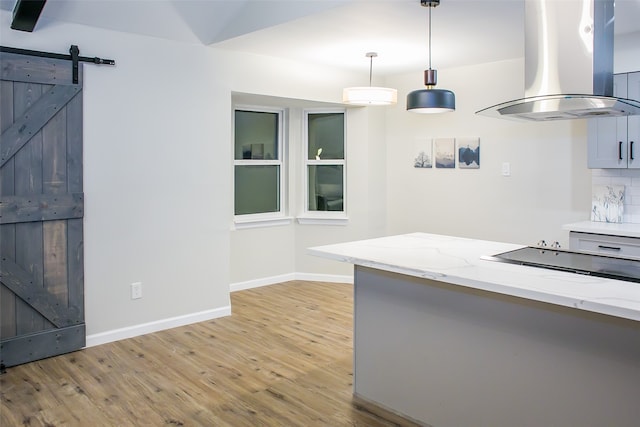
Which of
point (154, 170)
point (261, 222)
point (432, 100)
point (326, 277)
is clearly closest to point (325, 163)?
point (261, 222)

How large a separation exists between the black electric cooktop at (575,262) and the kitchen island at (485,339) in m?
0.09

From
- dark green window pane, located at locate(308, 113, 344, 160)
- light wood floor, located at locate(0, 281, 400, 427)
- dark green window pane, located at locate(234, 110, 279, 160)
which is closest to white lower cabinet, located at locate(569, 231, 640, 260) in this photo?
light wood floor, located at locate(0, 281, 400, 427)

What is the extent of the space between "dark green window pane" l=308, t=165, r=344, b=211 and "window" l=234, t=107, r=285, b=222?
36cm

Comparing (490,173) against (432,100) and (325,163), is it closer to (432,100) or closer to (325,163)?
(325,163)

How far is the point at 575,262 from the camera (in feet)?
8.03

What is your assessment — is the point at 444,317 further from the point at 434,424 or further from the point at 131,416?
the point at 131,416

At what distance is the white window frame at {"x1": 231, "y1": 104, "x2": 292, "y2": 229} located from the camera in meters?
5.58

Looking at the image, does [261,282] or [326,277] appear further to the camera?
[326,277]

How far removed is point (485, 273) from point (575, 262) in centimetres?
54

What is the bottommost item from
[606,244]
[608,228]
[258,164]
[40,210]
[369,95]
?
[606,244]

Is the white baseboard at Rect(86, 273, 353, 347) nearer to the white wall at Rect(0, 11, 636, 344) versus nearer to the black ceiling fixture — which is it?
the white wall at Rect(0, 11, 636, 344)

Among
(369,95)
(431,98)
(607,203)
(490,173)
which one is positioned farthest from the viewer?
(490,173)

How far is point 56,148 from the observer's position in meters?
3.63

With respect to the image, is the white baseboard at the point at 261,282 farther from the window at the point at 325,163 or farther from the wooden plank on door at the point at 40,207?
the wooden plank on door at the point at 40,207
